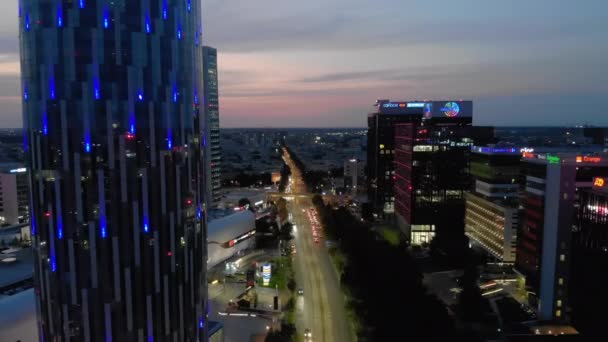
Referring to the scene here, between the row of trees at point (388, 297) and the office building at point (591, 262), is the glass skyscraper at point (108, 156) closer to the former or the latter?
the row of trees at point (388, 297)

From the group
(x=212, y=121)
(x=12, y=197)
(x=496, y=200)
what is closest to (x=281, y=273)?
(x=496, y=200)

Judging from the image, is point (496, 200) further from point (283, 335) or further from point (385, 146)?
point (283, 335)

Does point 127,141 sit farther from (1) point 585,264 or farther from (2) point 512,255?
(2) point 512,255

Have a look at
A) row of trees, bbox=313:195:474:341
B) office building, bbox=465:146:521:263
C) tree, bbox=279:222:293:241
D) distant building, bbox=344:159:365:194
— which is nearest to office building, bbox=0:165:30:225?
tree, bbox=279:222:293:241

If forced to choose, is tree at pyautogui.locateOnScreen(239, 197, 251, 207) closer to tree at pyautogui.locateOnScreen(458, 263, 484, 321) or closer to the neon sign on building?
tree at pyautogui.locateOnScreen(458, 263, 484, 321)

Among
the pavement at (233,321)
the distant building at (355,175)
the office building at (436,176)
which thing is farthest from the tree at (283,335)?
the distant building at (355,175)

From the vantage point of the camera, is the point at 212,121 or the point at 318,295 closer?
the point at 318,295

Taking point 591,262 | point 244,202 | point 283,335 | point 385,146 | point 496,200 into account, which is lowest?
point 283,335
